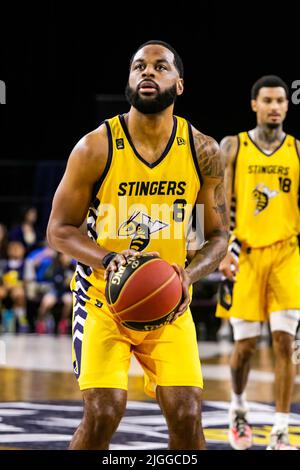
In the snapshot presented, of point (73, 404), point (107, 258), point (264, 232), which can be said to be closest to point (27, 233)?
point (73, 404)

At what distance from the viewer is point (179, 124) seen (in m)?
4.00

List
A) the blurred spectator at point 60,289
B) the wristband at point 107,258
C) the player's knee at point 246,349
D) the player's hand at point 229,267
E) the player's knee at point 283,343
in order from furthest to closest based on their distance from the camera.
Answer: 1. the blurred spectator at point 60,289
2. the player's knee at point 246,349
3. the player's hand at point 229,267
4. the player's knee at point 283,343
5. the wristband at point 107,258

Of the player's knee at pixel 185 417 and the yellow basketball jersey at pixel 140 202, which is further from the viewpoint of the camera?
the yellow basketball jersey at pixel 140 202

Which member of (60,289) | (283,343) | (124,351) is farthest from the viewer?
(60,289)

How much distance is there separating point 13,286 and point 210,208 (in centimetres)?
811

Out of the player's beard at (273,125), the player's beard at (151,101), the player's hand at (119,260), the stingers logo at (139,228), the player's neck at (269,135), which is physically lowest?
the player's hand at (119,260)

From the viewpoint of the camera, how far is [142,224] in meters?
3.84

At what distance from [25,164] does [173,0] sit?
3202 millimetres

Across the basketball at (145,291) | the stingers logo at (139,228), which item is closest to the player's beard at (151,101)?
the stingers logo at (139,228)

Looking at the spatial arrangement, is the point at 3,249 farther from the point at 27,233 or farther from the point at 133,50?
the point at 133,50

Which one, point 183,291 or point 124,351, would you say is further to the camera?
point 124,351

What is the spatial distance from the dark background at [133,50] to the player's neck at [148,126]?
9.40 metres

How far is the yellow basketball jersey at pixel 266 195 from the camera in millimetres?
5789

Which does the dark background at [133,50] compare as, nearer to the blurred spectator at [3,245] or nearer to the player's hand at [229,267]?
the blurred spectator at [3,245]
